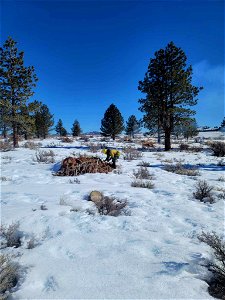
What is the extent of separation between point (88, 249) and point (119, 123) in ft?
122

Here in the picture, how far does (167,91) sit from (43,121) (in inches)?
1204

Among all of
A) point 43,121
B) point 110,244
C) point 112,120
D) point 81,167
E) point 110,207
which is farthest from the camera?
point 43,121

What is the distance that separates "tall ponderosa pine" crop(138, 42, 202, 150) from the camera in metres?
19.3

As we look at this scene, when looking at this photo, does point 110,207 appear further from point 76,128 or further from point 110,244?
point 76,128

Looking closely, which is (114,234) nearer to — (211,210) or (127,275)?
(127,275)

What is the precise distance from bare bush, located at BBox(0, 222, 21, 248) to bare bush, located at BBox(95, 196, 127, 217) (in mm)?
1500

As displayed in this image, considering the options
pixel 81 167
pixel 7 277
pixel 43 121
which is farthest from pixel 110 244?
pixel 43 121

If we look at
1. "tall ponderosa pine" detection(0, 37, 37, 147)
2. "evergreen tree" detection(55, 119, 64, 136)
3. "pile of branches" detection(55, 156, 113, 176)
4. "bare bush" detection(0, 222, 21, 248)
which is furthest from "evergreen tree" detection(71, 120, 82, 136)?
"bare bush" detection(0, 222, 21, 248)

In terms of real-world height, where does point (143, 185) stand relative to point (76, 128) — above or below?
below

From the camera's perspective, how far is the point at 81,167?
8219 mm

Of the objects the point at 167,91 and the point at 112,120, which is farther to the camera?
the point at 112,120

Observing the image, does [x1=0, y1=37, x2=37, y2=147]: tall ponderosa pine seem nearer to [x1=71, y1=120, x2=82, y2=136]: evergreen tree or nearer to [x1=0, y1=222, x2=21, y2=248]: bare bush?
[x1=0, y1=222, x2=21, y2=248]: bare bush

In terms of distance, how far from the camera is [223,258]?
7.98 ft

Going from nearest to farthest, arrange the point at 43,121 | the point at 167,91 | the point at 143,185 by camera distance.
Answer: the point at 143,185 < the point at 167,91 < the point at 43,121
